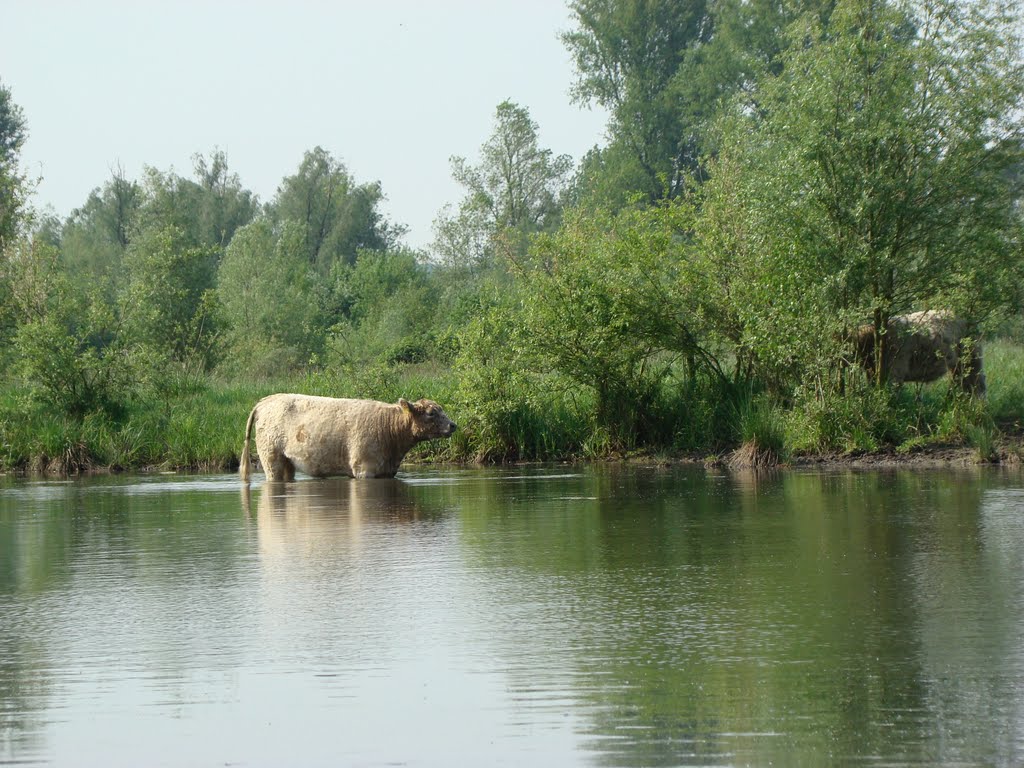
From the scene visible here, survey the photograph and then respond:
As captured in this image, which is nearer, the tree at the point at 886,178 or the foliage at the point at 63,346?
the tree at the point at 886,178

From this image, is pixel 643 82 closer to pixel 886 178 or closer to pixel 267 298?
pixel 267 298

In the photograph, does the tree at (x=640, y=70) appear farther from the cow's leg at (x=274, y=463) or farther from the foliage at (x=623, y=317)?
the cow's leg at (x=274, y=463)

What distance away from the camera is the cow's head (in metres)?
22.9

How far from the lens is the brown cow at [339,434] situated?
73.5 ft

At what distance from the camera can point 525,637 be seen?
27.0 ft

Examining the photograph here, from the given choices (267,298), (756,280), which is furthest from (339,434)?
(267,298)

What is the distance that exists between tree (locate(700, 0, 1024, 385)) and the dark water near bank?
7221 mm

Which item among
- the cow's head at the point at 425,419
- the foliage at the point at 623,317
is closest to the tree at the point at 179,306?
the foliage at the point at 623,317

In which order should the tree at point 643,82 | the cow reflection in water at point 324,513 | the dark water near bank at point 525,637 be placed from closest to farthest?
the dark water near bank at point 525,637
the cow reflection in water at point 324,513
the tree at point 643,82

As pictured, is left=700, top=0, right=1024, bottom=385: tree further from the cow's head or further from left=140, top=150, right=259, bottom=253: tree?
left=140, top=150, right=259, bottom=253: tree

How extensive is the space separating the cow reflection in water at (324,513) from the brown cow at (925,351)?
858cm

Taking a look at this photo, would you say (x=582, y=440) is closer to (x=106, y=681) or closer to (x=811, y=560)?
(x=811, y=560)

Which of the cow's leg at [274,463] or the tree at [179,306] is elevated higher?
the tree at [179,306]

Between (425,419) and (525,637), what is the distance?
1480 cm
